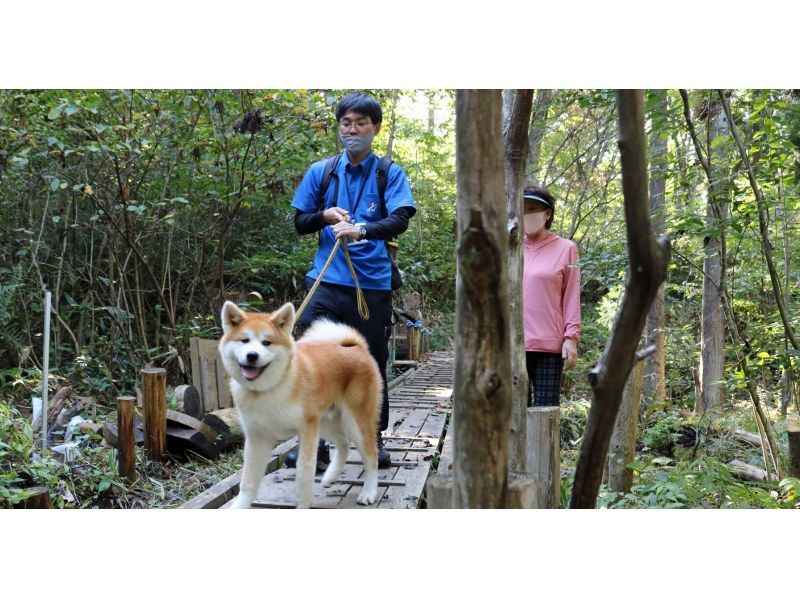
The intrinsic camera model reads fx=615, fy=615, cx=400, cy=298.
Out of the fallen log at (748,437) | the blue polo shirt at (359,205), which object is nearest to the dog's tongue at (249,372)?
the blue polo shirt at (359,205)

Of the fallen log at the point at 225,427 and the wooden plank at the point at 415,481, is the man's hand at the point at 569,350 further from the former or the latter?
the fallen log at the point at 225,427

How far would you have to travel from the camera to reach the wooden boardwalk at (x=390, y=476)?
9.21 ft

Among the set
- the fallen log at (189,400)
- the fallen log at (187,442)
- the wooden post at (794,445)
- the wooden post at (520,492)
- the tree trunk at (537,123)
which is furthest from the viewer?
the tree trunk at (537,123)

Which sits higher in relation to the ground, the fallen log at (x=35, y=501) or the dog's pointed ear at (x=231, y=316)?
the dog's pointed ear at (x=231, y=316)

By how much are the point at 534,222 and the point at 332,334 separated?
113 cm

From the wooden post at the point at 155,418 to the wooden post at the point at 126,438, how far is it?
0.62 ft

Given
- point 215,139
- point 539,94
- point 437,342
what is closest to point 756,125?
point 539,94

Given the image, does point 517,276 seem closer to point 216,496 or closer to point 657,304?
point 216,496

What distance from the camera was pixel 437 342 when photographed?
484 inches

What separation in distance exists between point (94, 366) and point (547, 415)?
172 inches

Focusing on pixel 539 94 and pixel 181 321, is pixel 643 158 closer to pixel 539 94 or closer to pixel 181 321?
pixel 539 94

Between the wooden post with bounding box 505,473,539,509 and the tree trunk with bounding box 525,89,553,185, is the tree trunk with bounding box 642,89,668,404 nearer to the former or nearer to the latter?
the tree trunk with bounding box 525,89,553,185

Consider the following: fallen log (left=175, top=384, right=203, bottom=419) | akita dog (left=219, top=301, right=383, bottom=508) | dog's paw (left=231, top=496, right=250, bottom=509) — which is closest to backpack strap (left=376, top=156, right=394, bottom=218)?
akita dog (left=219, top=301, right=383, bottom=508)

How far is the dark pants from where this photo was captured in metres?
3.10
